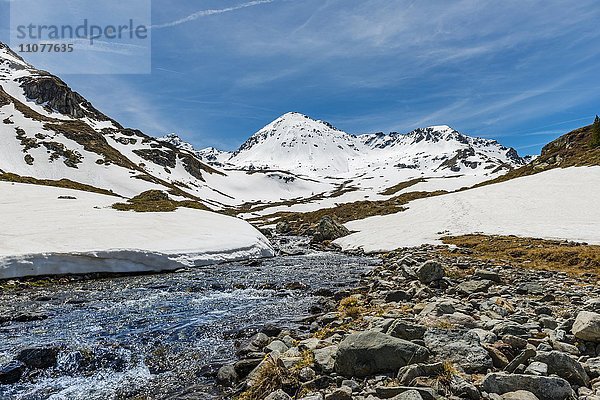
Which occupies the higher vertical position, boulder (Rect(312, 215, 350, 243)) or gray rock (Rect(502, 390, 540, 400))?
boulder (Rect(312, 215, 350, 243))

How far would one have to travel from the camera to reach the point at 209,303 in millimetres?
16016

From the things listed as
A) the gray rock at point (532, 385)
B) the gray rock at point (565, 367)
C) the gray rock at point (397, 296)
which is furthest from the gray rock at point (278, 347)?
the gray rock at point (397, 296)

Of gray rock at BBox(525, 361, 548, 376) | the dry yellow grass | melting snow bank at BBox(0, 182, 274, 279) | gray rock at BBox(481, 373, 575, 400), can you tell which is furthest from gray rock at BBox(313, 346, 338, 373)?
melting snow bank at BBox(0, 182, 274, 279)

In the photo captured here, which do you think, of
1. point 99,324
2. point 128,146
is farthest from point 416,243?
point 128,146

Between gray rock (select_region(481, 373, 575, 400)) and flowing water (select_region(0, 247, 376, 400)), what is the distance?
549 centimetres

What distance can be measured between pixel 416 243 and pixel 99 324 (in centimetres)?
2761

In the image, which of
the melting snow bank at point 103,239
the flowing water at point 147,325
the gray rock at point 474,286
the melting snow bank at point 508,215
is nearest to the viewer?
the flowing water at point 147,325

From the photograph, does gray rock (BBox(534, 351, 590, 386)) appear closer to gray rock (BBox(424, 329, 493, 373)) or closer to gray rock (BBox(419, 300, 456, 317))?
gray rock (BBox(424, 329, 493, 373))

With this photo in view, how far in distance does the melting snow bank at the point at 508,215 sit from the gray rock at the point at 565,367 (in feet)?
80.1

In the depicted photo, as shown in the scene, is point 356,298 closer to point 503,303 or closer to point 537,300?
point 503,303

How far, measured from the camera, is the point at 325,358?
Result: 7.94 meters

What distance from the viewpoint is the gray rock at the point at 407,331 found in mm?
8110

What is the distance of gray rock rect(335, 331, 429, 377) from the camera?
7.11 metres

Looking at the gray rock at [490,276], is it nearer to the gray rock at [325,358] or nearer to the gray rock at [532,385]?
the gray rock at [325,358]
